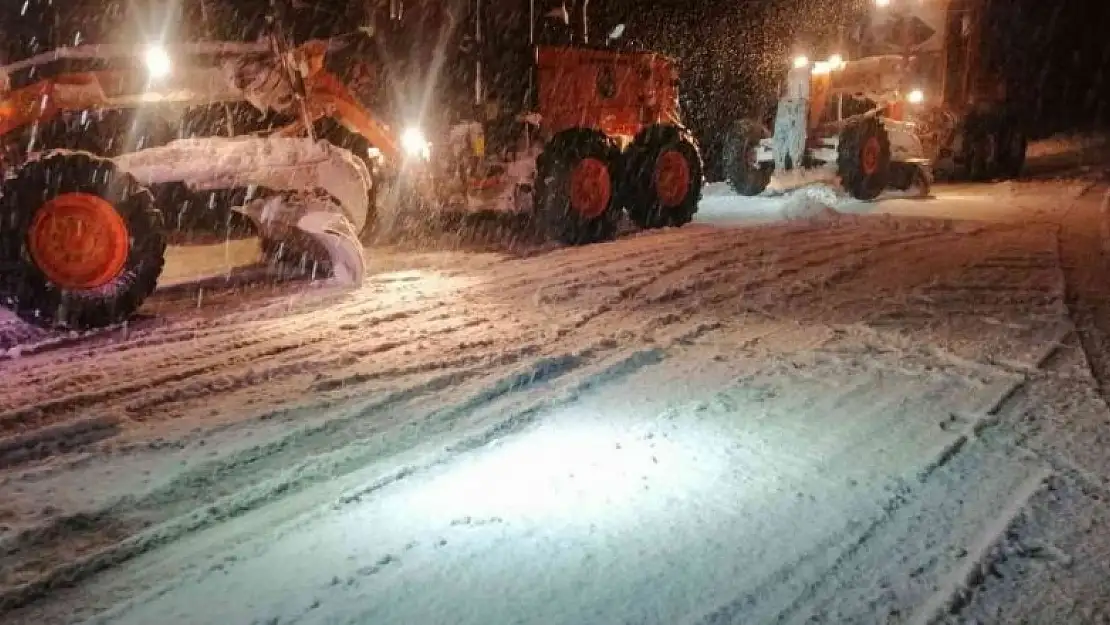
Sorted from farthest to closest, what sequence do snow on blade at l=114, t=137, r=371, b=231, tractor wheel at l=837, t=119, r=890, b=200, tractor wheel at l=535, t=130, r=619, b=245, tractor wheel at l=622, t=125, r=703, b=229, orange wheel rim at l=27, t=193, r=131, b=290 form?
tractor wheel at l=837, t=119, r=890, b=200 < tractor wheel at l=622, t=125, r=703, b=229 < tractor wheel at l=535, t=130, r=619, b=245 < snow on blade at l=114, t=137, r=371, b=231 < orange wheel rim at l=27, t=193, r=131, b=290

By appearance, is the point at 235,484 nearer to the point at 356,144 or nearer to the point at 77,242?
the point at 77,242

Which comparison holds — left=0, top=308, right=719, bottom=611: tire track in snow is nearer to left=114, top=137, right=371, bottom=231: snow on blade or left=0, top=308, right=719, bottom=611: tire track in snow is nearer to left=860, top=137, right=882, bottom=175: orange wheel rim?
left=114, top=137, right=371, bottom=231: snow on blade

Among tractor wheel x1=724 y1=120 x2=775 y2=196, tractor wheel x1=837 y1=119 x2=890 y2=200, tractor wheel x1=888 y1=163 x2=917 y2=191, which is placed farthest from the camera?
tractor wheel x1=888 y1=163 x2=917 y2=191

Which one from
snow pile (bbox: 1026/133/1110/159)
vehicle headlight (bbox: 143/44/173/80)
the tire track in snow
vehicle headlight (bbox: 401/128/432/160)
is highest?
snow pile (bbox: 1026/133/1110/159)

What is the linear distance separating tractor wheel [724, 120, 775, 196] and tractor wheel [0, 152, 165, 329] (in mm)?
10798

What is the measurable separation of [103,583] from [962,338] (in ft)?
17.3

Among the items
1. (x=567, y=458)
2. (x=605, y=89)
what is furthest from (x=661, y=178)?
(x=567, y=458)

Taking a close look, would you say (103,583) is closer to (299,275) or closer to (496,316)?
(496,316)

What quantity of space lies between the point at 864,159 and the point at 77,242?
39.3ft

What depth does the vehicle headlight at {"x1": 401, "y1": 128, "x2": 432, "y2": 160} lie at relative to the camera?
9.93 m

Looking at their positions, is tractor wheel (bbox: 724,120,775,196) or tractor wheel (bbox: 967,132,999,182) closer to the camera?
tractor wheel (bbox: 724,120,775,196)

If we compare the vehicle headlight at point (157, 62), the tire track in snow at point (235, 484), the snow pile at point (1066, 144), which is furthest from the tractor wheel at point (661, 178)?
the snow pile at point (1066, 144)

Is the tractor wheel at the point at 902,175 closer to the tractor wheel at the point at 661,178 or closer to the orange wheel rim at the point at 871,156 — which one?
the orange wheel rim at the point at 871,156

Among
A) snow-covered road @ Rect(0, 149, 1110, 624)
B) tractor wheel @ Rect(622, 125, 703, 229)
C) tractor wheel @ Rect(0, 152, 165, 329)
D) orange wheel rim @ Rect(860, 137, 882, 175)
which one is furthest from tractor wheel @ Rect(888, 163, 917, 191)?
tractor wheel @ Rect(0, 152, 165, 329)
